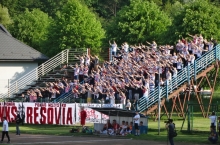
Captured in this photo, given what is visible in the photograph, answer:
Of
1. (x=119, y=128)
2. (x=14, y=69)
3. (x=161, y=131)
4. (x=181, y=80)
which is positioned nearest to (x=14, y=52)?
(x=14, y=69)

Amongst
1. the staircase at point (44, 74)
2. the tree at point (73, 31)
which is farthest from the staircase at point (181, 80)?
the tree at point (73, 31)

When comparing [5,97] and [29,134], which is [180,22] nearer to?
[5,97]

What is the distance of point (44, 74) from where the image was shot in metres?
68.9

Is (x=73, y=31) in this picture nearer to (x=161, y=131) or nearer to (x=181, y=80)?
(x=181, y=80)

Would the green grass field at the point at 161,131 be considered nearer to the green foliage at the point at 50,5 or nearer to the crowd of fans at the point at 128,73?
the crowd of fans at the point at 128,73

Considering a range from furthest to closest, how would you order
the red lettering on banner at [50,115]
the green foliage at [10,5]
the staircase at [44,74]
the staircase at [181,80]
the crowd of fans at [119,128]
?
the green foliage at [10,5] → the staircase at [44,74] → the red lettering on banner at [50,115] → the staircase at [181,80] → the crowd of fans at [119,128]

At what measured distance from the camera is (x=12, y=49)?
73.8 metres

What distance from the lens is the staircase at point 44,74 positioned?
66562 millimetres

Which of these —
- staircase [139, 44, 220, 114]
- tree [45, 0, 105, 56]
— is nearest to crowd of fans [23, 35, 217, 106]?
staircase [139, 44, 220, 114]

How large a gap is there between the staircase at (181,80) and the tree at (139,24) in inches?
575

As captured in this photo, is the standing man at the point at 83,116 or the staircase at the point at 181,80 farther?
the staircase at the point at 181,80

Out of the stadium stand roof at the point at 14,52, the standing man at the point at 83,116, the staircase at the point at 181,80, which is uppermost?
the stadium stand roof at the point at 14,52

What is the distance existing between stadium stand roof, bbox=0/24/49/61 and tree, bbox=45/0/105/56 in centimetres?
340

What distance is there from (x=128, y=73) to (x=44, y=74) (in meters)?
14.1
